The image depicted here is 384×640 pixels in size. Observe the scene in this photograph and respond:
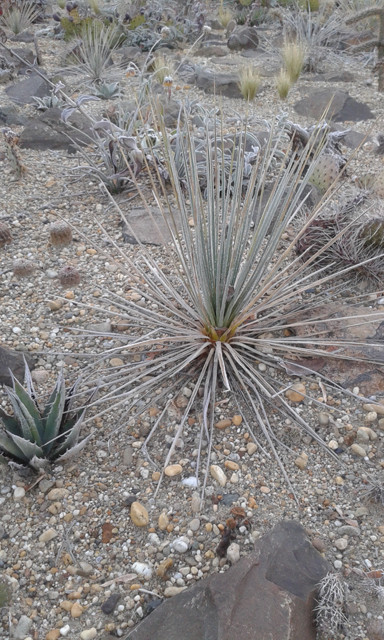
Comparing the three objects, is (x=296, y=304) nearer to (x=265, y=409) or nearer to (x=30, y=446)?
(x=265, y=409)

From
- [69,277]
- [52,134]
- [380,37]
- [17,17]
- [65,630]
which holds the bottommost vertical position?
[65,630]

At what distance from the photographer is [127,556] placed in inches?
73.6

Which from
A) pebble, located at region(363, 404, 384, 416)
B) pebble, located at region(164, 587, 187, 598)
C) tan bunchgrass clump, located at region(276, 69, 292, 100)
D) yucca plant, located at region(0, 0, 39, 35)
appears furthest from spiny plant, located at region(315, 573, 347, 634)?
yucca plant, located at region(0, 0, 39, 35)

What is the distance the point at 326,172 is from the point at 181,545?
7.92 feet

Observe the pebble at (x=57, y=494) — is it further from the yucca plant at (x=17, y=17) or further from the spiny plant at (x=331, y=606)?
the yucca plant at (x=17, y=17)

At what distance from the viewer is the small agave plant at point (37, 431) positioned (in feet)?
6.75

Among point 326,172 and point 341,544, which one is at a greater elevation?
point 326,172

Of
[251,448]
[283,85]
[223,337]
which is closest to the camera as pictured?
[251,448]

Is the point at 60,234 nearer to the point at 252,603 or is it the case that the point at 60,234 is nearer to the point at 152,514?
the point at 152,514

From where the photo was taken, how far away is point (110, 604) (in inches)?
68.4

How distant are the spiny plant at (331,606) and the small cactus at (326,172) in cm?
242

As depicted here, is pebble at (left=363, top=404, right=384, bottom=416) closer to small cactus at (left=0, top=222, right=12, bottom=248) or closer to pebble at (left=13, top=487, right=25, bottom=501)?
pebble at (left=13, top=487, right=25, bottom=501)


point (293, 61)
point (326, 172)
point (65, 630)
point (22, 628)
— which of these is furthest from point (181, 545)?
point (293, 61)

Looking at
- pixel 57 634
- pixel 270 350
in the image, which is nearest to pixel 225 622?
pixel 57 634
